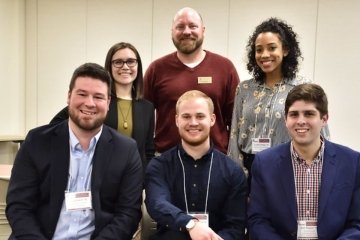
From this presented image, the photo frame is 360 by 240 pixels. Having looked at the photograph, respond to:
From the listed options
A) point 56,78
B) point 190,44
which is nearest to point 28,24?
point 56,78

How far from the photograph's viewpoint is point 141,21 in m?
5.08

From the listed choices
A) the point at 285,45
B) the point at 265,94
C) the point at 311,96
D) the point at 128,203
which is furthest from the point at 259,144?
the point at 128,203

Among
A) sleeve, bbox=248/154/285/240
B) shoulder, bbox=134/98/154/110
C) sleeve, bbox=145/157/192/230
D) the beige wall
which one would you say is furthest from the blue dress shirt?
the beige wall

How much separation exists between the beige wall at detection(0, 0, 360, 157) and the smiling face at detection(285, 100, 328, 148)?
3.06m

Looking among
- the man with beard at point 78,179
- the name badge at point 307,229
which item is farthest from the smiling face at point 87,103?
the name badge at point 307,229

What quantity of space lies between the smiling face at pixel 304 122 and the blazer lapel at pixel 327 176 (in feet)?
0.36

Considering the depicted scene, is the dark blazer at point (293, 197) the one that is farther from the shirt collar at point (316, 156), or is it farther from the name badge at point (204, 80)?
the name badge at point (204, 80)

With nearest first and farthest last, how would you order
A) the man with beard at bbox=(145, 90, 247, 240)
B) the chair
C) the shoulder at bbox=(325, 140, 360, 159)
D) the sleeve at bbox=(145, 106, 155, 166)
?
1. the shoulder at bbox=(325, 140, 360, 159)
2. the man with beard at bbox=(145, 90, 247, 240)
3. the chair
4. the sleeve at bbox=(145, 106, 155, 166)

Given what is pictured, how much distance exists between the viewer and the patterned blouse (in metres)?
2.23

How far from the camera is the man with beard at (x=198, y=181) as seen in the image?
1.96 metres

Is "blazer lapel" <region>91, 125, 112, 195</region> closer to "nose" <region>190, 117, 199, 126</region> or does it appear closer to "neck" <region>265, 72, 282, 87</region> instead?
"nose" <region>190, 117, 199, 126</region>

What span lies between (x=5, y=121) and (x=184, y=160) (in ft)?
13.1

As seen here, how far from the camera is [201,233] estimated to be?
1.74 meters

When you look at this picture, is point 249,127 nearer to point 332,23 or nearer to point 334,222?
point 334,222
